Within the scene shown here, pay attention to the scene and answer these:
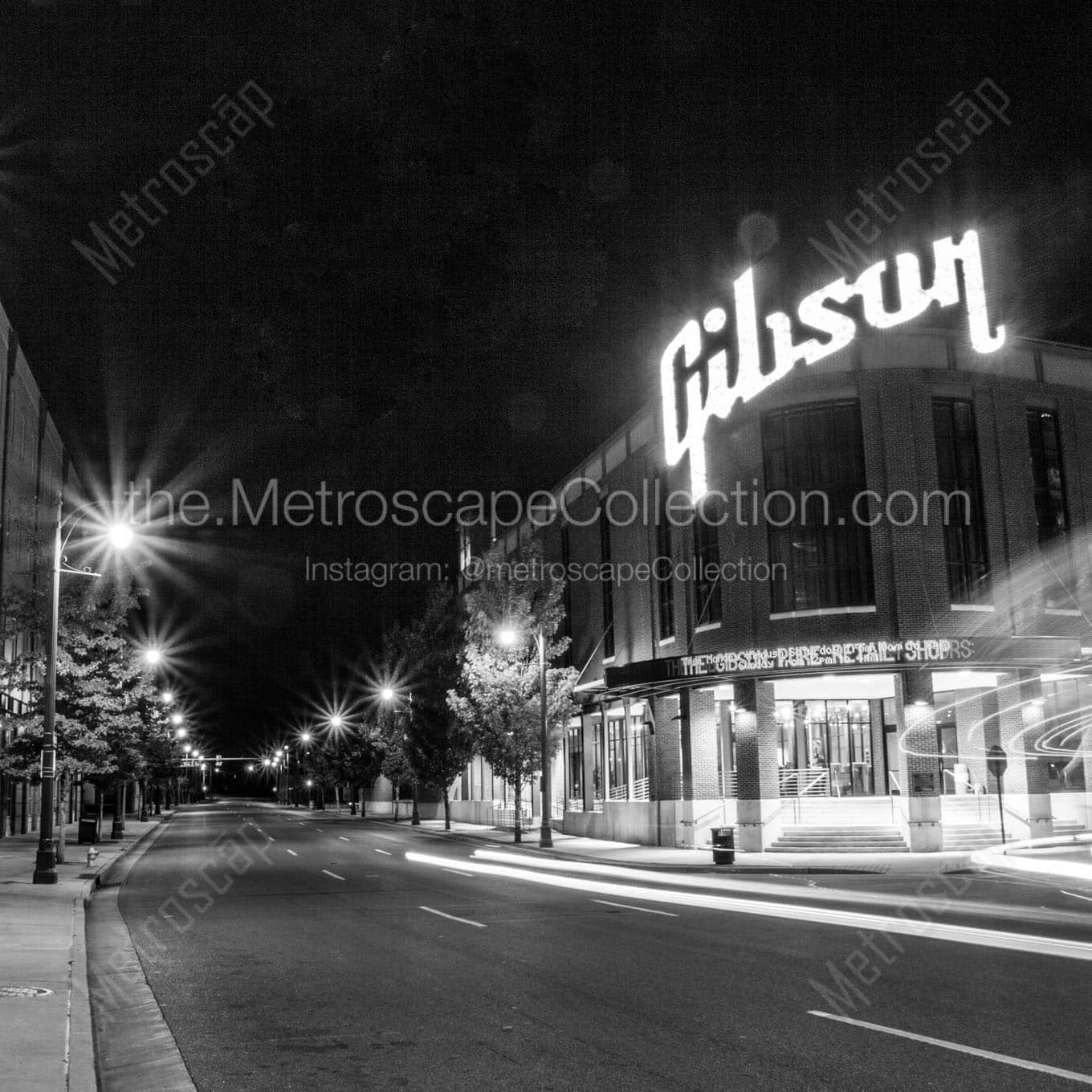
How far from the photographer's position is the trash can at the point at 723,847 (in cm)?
2934

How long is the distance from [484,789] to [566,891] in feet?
158

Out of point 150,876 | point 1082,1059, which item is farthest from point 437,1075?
point 150,876

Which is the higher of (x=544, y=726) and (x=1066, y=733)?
(x=544, y=726)

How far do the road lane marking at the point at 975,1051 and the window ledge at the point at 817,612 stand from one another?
2606 centimetres

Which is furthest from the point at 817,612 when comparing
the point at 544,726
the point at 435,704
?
the point at 435,704

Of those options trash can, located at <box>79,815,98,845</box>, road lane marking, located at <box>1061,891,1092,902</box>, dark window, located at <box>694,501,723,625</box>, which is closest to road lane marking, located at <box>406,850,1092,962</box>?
road lane marking, located at <box>1061,891,1092,902</box>

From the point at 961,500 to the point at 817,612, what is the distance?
576 cm

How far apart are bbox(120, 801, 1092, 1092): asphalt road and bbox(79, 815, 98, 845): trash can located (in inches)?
783

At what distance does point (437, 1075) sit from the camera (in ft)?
25.7

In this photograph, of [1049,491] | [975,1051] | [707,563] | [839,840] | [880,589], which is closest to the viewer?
[975,1051]

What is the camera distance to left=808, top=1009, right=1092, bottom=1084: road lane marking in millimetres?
7578

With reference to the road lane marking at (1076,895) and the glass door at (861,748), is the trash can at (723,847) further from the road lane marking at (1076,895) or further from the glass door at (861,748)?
the glass door at (861,748)

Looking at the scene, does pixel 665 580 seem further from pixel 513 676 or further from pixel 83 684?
pixel 83 684

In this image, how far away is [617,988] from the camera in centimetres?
1099
